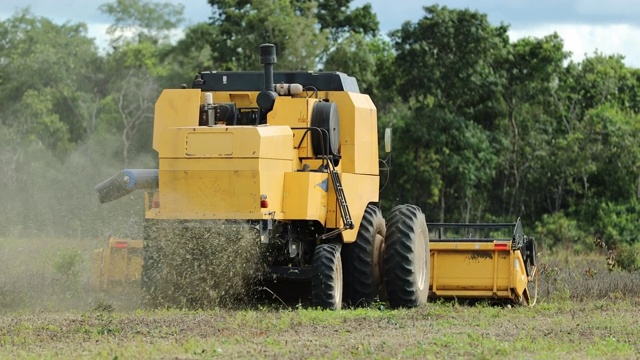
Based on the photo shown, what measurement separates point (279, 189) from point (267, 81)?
168 cm

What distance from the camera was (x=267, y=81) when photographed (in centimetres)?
1627

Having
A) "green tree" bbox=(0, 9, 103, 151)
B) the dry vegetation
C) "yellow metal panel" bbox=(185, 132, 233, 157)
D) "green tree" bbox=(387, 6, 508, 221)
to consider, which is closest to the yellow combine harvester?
"yellow metal panel" bbox=(185, 132, 233, 157)

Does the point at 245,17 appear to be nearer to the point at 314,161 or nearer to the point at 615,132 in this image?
the point at 615,132

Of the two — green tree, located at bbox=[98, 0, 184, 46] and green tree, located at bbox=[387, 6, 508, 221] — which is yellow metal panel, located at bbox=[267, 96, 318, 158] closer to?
green tree, located at bbox=[387, 6, 508, 221]

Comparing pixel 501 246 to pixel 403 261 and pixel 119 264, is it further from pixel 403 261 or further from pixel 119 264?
pixel 119 264

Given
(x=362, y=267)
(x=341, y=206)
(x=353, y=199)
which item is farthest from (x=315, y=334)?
(x=353, y=199)

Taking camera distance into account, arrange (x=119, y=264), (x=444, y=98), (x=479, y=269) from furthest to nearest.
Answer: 1. (x=444, y=98)
2. (x=479, y=269)
3. (x=119, y=264)

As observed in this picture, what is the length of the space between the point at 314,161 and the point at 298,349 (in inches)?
200

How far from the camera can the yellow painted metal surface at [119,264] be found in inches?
634

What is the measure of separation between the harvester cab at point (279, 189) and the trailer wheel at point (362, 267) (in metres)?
0.01

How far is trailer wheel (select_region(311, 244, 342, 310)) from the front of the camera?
50.3 ft

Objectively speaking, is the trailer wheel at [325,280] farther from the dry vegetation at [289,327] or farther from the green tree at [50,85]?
the green tree at [50,85]

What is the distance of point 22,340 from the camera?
39.7 feet

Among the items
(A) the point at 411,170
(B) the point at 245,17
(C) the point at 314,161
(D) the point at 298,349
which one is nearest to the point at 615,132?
(A) the point at 411,170
